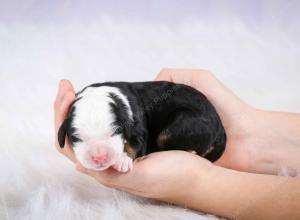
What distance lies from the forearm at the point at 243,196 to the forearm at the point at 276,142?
0.44 m

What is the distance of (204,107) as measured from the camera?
219 centimetres

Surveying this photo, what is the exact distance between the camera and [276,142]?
98.3 inches

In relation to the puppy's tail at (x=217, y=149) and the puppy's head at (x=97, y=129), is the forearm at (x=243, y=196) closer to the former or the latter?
the puppy's tail at (x=217, y=149)

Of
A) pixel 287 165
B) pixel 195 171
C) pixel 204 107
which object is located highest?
pixel 204 107

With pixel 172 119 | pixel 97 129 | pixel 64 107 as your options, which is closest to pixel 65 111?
pixel 64 107

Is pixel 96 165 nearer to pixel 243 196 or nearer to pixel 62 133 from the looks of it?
pixel 62 133

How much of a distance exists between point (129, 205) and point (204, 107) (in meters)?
0.54

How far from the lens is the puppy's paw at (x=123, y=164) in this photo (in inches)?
73.0

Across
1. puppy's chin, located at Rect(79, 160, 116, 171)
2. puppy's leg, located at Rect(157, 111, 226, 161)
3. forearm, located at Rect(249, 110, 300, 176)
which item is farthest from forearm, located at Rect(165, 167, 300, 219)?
forearm, located at Rect(249, 110, 300, 176)

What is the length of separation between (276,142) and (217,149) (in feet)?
1.38

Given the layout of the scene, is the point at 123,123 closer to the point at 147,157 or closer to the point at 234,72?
the point at 147,157

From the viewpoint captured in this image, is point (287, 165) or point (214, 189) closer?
point (214, 189)

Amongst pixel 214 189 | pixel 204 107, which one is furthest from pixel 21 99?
pixel 214 189

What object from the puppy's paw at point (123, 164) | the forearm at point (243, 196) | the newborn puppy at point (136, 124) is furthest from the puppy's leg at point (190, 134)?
the puppy's paw at point (123, 164)
